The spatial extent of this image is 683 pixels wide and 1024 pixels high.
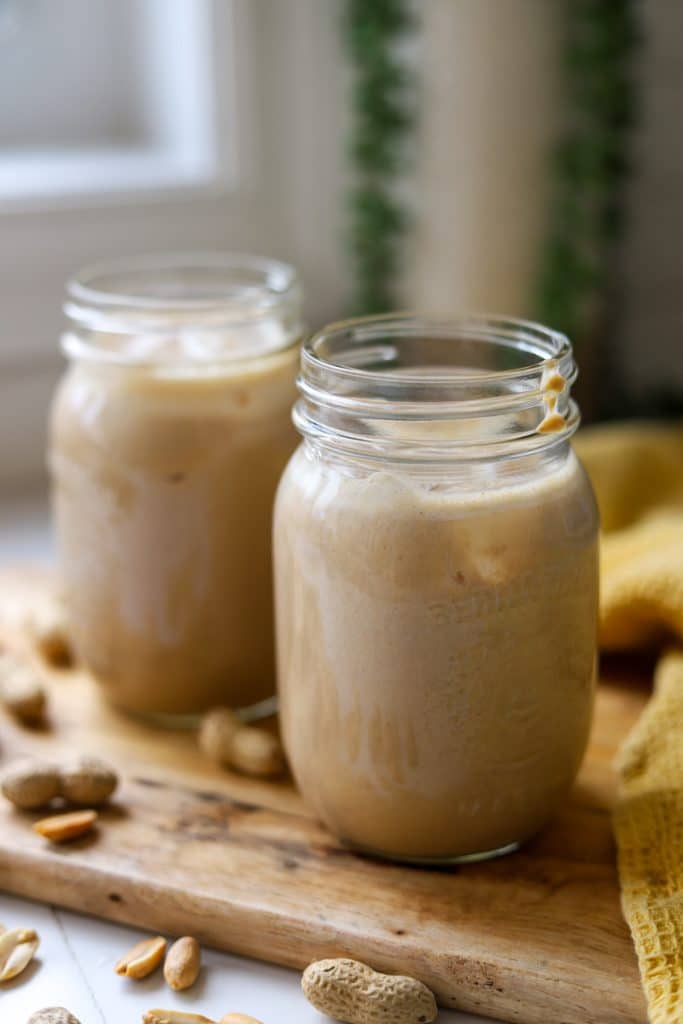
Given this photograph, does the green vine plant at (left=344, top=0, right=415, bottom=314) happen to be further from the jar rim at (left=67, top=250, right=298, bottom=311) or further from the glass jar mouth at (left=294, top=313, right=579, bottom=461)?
the glass jar mouth at (left=294, top=313, right=579, bottom=461)

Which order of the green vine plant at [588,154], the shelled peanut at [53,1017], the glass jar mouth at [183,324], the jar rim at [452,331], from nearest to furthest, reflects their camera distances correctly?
the shelled peanut at [53,1017]
the jar rim at [452,331]
the glass jar mouth at [183,324]
the green vine plant at [588,154]

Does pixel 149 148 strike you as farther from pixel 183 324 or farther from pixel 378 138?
pixel 183 324

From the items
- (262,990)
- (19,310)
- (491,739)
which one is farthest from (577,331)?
(262,990)

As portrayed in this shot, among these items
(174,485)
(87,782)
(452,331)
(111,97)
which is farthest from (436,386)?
(111,97)

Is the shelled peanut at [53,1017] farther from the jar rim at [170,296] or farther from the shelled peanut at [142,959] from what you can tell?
the jar rim at [170,296]

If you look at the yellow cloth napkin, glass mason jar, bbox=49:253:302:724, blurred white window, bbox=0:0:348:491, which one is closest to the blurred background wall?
blurred white window, bbox=0:0:348:491

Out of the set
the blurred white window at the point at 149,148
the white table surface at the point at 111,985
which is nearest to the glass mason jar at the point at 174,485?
the white table surface at the point at 111,985

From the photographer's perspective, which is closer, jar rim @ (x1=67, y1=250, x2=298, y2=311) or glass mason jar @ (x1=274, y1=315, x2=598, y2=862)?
glass mason jar @ (x1=274, y1=315, x2=598, y2=862)
